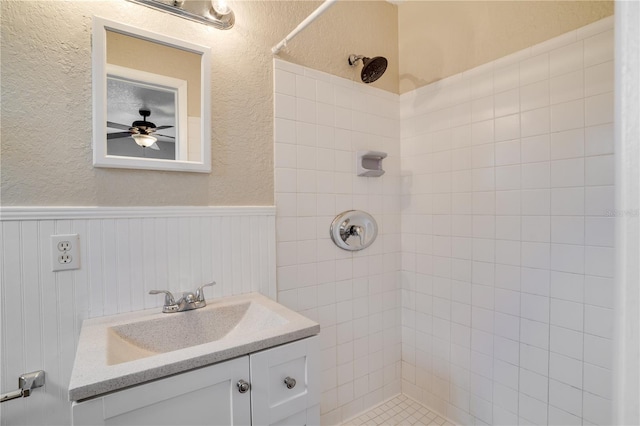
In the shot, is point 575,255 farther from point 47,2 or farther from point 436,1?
point 47,2

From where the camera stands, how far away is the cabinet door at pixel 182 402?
2.36 ft

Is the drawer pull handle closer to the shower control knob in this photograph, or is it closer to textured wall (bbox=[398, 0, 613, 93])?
the shower control knob

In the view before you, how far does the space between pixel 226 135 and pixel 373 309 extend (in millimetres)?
1337

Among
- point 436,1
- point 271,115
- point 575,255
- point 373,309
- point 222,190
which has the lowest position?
point 373,309

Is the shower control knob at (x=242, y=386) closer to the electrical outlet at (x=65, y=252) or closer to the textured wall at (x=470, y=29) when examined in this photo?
the electrical outlet at (x=65, y=252)

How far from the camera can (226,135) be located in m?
1.39

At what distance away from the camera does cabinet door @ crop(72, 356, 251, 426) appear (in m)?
0.72

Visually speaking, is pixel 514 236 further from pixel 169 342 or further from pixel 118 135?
pixel 118 135

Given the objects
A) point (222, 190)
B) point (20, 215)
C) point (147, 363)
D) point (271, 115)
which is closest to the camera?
point (147, 363)

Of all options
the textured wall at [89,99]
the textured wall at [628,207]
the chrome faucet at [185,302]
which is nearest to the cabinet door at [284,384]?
the chrome faucet at [185,302]

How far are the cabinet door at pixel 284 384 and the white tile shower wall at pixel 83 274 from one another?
20.6 inches

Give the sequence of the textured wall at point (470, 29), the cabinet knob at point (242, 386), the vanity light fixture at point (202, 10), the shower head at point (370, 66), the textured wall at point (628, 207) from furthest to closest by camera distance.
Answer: the shower head at point (370, 66) < the textured wall at point (470, 29) < the vanity light fixture at point (202, 10) < the cabinet knob at point (242, 386) < the textured wall at point (628, 207)

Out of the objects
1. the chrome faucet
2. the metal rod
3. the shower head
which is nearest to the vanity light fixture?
the metal rod

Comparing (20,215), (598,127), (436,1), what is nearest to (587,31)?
(598,127)
